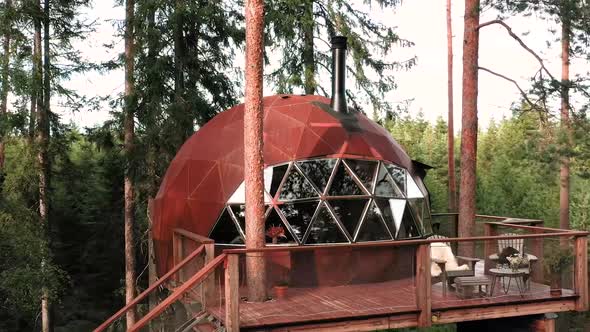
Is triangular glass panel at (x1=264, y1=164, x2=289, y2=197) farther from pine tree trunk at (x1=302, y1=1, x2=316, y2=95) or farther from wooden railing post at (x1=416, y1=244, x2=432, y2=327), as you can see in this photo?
pine tree trunk at (x1=302, y1=1, x2=316, y2=95)

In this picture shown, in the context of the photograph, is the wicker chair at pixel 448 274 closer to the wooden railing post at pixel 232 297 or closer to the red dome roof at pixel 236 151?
the red dome roof at pixel 236 151

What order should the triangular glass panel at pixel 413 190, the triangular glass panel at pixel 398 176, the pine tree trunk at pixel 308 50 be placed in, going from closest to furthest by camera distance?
1. the triangular glass panel at pixel 398 176
2. the triangular glass panel at pixel 413 190
3. the pine tree trunk at pixel 308 50

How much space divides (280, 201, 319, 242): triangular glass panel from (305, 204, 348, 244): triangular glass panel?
0.38 ft

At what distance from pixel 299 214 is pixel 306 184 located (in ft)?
1.79

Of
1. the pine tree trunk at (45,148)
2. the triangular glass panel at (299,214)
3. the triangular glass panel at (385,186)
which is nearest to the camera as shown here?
the triangular glass panel at (299,214)

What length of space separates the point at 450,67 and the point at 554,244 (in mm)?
13711

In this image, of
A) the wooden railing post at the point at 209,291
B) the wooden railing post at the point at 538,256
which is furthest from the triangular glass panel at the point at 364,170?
the wooden railing post at the point at 209,291

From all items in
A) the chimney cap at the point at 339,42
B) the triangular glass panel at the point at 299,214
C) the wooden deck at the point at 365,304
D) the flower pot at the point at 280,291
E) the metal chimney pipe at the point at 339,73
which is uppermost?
the chimney cap at the point at 339,42

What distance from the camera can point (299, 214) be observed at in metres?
9.54

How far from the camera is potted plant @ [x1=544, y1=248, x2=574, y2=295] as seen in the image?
9016 millimetres

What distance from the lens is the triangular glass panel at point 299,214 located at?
9.46m

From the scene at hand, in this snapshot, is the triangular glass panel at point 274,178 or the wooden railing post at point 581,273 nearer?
the wooden railing post at point 581,273

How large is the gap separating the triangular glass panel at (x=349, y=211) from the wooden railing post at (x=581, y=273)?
11.2 feet

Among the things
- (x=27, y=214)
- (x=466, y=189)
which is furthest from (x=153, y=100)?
(x=466, y=189)
